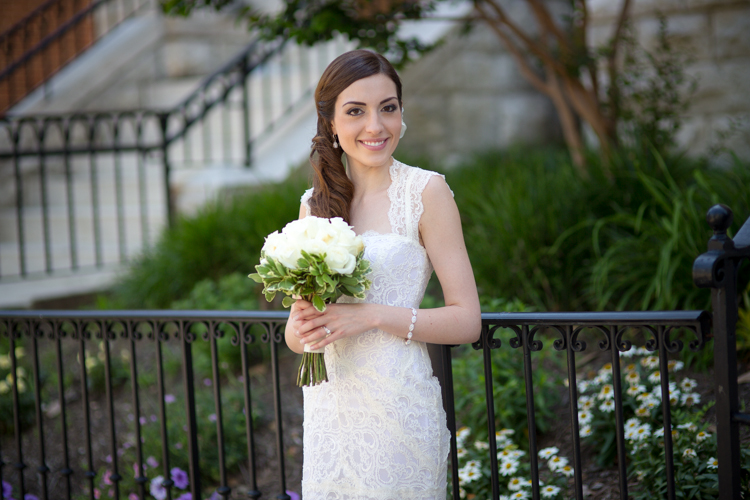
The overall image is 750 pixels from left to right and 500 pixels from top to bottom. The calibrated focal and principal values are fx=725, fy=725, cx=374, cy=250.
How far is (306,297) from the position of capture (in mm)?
2012

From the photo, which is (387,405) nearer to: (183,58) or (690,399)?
(690,399)

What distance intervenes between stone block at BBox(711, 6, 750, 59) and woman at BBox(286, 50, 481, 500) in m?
4.89

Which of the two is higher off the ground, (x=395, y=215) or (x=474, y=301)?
(x=395, y=215)

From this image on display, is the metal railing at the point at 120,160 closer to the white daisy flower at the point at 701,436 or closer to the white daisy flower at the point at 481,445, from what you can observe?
the white daisy flower at the point at 481,445

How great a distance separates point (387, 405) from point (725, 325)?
991mm

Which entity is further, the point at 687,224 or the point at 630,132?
the point at 630,132

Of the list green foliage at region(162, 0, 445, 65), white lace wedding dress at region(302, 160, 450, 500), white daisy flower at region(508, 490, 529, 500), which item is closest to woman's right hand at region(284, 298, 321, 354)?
white lace wedding dress at region(302, 160, 450, 500)

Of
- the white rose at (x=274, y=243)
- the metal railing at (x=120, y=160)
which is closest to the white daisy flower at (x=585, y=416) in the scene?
the white rose at (x=274, y=243)

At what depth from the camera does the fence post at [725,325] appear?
2014 millimetres

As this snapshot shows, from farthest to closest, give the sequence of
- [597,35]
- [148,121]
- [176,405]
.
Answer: [148,121] → [597,35] → [176,405]

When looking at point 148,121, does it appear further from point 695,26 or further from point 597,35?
point 695,26

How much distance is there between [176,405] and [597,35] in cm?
496

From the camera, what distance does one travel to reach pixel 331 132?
7.72 ft

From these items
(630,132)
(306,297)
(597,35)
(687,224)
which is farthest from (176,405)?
(597,35)
